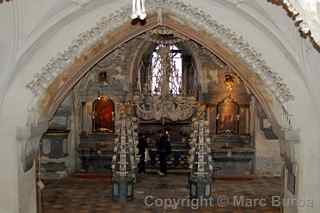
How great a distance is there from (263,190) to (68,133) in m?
4.59

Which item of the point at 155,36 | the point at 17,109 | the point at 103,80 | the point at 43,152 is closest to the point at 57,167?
the point at 43,152

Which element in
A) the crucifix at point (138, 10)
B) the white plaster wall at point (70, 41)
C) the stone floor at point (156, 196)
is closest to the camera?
the crucifix at point (138, 10)

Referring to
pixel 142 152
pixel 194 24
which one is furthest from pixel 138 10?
pixel 142 152

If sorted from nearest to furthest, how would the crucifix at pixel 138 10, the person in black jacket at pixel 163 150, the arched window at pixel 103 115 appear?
the crucifix at pixel 138 10
the person in black jacket at pixel 163 150
the arched window at pixel 103 115

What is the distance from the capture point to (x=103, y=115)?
1314 cm

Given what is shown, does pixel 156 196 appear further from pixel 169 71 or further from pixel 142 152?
pixel 169 71

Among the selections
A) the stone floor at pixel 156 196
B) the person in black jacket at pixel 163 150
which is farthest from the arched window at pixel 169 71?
the stone floor at pixel 156 196

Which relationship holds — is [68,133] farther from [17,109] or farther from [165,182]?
[17,109]

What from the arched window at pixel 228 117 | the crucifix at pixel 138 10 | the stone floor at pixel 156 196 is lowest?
the stone floor at pixel 156 196

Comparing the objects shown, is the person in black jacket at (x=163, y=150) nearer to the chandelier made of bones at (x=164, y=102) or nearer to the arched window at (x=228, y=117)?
the chandelier made of bones at (x=164, y=102)

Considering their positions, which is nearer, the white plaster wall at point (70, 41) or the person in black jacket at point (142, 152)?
the white plaster wall at point (70, 41)

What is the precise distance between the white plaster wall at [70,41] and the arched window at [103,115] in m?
6.37

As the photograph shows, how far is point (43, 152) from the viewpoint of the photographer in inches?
468

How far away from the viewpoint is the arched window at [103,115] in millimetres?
13109
